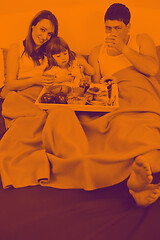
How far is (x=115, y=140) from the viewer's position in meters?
1.19

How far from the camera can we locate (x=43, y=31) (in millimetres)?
1613

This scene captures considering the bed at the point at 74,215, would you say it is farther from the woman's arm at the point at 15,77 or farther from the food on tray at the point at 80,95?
the woman's arm at the point at 15,77

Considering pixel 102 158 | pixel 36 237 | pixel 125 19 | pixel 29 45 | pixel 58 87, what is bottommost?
pixel 36 237

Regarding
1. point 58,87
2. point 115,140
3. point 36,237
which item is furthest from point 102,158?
point 58,87

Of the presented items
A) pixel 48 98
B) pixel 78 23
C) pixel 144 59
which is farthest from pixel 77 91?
pixel 78 23

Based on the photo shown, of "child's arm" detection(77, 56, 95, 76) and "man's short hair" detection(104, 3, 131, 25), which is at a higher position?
"man's short hair" detection(104, 3, 131, 25)

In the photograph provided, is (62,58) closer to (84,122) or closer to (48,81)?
(48,81)

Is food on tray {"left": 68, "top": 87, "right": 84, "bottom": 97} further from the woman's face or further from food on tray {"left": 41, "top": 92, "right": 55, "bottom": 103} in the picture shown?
the woman's face

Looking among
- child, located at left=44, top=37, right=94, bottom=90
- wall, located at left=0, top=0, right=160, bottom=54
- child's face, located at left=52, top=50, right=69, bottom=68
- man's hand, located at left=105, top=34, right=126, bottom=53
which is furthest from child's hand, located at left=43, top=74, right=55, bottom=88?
wall, located at left=0, top=0, right=160, bottom=54

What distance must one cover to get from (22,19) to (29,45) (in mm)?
362

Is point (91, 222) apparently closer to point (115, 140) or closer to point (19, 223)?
point (19, 223)

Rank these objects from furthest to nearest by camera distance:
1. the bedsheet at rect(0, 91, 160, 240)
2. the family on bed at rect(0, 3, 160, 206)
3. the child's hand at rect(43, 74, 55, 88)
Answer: the child's hand at rect(43, 74, 55, 88), the family on bed at rect(0, 3, 160, 206), the bedsheet at rect(0, 91, 160, 240)

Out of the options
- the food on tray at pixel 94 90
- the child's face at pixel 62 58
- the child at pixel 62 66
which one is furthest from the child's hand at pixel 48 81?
the food on tray at pixel 94 90

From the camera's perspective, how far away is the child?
1.52m
